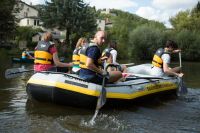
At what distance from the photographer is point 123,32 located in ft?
228

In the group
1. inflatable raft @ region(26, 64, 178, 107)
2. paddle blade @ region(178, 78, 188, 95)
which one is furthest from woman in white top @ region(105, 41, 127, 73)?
inflatable raft @ region(26, 64, 178, 107)

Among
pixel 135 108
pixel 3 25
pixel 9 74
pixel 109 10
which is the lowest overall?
pixel 135 108

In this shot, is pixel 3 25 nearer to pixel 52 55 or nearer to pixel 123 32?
pixel 52 55

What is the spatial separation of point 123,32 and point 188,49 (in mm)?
23927

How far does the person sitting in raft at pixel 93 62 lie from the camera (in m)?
7.81

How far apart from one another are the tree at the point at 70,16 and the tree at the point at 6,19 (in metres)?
16.0

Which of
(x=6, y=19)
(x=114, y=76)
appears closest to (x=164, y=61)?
(x=114, y=76)

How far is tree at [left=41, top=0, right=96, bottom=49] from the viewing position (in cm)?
4322

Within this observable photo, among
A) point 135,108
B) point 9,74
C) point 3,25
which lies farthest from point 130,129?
point 3,25

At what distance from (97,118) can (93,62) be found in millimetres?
1178

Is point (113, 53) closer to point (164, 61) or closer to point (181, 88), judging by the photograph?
point (164, 61)

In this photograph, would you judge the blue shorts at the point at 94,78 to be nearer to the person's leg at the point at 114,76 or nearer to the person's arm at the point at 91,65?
the person's arm at the point at 91,65

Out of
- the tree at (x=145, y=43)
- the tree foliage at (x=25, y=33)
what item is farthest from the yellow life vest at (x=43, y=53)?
the tree foliage at (x=25, y=33)

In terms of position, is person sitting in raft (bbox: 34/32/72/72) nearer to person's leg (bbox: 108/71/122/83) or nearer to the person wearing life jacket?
person's leg (bbox: 108/71/122/83)
